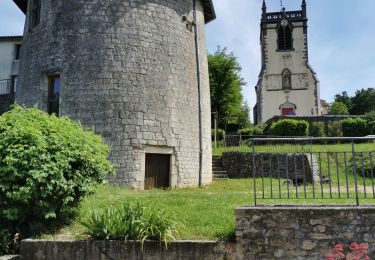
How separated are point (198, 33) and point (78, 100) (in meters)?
6.07

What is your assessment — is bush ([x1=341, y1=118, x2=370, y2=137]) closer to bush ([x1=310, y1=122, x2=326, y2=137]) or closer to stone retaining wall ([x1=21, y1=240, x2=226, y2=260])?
bush ([x1=310, y1=122, x2=326, y2=137])

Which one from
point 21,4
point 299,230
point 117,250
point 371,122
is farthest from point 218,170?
point 371,122

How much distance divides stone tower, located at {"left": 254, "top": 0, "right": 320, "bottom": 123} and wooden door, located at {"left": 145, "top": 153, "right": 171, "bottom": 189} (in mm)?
28534

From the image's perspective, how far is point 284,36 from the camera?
4306cm

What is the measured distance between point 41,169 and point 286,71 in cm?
3832

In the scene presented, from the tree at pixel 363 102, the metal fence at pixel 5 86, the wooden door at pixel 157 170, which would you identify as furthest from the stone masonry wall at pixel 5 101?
the tree at pixel 363 102

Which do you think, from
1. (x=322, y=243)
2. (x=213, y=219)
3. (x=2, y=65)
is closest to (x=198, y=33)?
(x=213, y=219)

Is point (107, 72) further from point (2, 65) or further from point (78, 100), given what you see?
point (2, 65)

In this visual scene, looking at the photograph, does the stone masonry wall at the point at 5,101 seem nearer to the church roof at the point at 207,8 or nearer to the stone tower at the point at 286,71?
the church roof at the point at 207,8

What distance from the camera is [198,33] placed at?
1633cm

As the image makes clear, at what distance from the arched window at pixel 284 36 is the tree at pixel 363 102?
68.5 feet

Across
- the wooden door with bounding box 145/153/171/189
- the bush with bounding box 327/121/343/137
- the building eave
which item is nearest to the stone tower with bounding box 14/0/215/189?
the wooden door with bounding box 145/153/171/189

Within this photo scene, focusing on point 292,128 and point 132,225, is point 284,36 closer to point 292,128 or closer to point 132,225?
point 292,128

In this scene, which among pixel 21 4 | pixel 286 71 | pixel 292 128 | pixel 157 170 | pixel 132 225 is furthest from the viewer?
pixel 286 71
